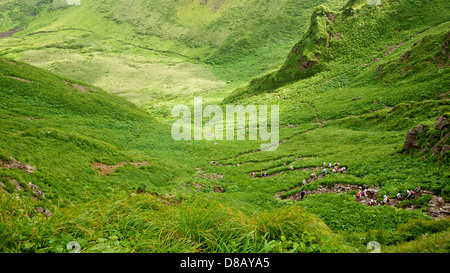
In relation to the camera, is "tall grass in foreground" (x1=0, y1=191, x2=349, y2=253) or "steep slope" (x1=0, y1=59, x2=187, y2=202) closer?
"tall grass in foreground" (x1=0, y1=191, x2=349, y2=253)

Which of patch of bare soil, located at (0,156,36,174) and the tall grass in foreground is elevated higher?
the tall grass in foreground

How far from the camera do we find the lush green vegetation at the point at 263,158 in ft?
19.6

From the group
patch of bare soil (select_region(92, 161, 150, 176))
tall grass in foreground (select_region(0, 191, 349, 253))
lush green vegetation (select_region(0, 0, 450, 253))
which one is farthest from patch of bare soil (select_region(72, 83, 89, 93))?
tall grass in foreground (select_region(0, 191, 349, 253))

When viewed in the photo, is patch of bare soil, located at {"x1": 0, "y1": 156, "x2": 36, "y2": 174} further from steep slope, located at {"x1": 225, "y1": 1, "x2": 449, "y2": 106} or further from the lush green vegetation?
steep slope, located at {"x1": 225, "y1": 1, "x2": 449, "y2": 106}

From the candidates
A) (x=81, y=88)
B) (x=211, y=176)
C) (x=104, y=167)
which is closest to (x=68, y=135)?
(x=104, y=167)

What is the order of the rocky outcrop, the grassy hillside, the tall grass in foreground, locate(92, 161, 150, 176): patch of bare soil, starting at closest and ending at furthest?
the tall grass in foreground, the rocky outcrop, locate(92, 161, 150, 176): patch of bare soil, the grassy hillside

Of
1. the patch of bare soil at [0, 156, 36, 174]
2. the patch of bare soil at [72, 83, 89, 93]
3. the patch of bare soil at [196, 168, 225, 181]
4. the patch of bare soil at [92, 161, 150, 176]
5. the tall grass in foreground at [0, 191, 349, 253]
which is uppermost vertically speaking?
the patch of bare soil at [72, 83, 89, 93]

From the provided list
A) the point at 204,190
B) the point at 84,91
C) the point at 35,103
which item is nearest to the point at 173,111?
the point at 84,91

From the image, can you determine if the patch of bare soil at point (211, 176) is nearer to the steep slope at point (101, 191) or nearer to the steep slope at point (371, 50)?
the steep slope at point (101, 191)

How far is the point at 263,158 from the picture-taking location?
36156 millimetres

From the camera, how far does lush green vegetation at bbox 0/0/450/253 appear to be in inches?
235

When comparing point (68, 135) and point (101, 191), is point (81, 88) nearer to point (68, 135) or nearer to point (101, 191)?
point (68, 135)
